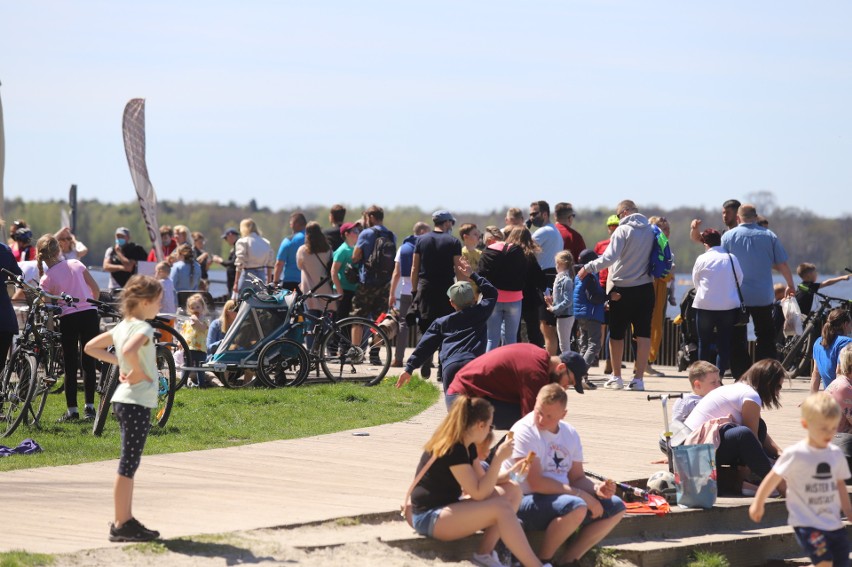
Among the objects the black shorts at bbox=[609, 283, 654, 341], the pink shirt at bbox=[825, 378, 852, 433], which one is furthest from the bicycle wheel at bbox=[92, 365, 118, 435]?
the black shorts at bbox=[609, 283, 654, 341]

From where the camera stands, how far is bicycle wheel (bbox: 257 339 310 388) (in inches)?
575

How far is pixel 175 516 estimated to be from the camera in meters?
7.94

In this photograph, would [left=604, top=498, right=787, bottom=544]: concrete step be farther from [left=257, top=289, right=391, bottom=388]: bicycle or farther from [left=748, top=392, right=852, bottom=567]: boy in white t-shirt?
[left=257, top=289, right=391, bottom=388]: bicycle

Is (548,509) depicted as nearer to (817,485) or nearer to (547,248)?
(817,485)

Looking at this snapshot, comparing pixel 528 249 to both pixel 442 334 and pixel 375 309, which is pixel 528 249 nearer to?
pixel 375 309

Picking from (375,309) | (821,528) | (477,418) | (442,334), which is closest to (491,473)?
(477,418)

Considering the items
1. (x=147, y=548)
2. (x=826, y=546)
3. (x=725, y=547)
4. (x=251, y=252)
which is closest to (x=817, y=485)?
(x=826, y=546)

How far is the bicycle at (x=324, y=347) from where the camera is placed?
14.7 meters

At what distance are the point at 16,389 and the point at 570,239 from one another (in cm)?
793

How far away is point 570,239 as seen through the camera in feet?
56.0

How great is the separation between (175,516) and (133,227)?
318 feet

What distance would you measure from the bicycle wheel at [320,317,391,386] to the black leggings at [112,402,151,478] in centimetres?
750

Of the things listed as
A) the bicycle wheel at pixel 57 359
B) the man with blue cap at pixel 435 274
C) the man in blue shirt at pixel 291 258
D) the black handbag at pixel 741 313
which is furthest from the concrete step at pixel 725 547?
the man in blue shirt at pixel 291 258

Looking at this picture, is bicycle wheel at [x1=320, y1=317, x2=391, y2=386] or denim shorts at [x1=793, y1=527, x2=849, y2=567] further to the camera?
bicycle wheel at [x1=320, y1=317, x2=391, y2=386]
